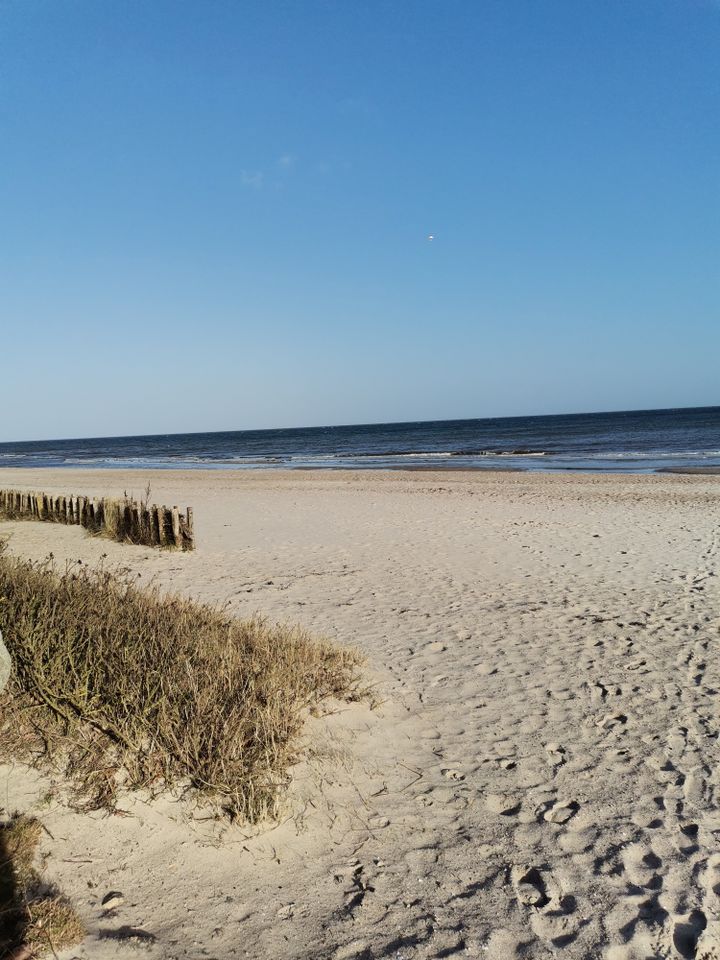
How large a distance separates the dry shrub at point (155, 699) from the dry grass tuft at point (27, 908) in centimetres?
41

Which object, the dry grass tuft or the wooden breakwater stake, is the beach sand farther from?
the wooden breakwater stake

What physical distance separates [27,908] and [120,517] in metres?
9.73

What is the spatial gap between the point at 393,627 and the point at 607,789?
333 cm

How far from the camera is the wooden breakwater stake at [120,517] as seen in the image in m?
10.9

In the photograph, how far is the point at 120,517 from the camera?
11.6 metres

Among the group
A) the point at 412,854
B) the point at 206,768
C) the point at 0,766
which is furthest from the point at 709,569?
the point at 0,766

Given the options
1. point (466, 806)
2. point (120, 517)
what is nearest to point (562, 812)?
point (466, 806)

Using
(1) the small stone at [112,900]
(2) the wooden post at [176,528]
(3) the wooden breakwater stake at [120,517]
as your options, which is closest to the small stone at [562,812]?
(1) the small stone at [112,900]

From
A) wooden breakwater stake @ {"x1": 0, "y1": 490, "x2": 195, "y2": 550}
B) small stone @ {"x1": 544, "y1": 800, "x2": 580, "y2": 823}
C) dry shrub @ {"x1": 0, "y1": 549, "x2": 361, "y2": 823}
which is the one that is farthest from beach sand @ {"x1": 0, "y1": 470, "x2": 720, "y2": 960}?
wooden breakwater stake @ {"x1": 0, "y1": 490, "x2": 195, "y2": 550}

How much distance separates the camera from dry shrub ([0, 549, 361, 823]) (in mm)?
3391

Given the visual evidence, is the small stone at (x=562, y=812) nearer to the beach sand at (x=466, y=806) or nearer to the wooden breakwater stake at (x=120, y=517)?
the beach sand at (x=466, y=806)

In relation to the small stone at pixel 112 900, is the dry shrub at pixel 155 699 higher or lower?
higher

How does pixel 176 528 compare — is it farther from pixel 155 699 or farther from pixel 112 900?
pixel 112 900

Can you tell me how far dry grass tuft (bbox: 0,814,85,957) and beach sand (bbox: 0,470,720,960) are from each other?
0.09m
